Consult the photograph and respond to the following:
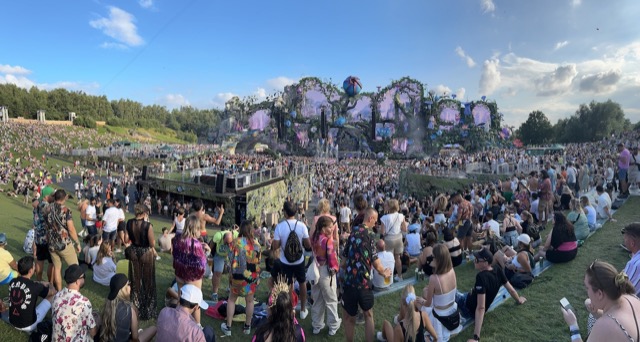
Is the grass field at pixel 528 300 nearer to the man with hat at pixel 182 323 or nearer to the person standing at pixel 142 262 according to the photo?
the person standing at pixel 142 262

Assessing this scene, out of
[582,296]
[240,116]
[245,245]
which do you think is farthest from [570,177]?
[240,116]

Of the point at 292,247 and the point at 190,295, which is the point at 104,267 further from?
the point at 190,295

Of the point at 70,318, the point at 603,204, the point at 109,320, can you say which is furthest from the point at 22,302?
the point at 603,204

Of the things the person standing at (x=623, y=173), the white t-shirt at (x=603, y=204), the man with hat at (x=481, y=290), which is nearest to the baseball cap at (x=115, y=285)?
the man with hat at (x=481, y=290)

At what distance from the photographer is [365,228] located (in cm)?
419

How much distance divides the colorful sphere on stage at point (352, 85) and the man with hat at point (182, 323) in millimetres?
59307

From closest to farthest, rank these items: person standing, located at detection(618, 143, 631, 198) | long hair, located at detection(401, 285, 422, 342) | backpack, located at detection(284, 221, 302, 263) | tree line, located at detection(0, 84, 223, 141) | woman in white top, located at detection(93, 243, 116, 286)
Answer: long hair, located at detection(401, 285, 422, 342) < backpack, located at detection(284, 221, 302, 263) < woman in white top, located at detection(93, 243, 116, 286) < person standing, located at detection(618, 143, 631, 198) < tree line, located at detection(0, 84, 223, 141)

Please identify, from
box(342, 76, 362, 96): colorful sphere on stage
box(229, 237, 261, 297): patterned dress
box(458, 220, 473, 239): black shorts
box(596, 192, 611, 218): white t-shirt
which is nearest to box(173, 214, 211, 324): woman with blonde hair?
box(229, 237, 261, 297): patterned dress

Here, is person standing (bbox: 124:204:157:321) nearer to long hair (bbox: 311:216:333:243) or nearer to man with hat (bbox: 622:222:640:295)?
long hair (bbox: 311:216:333:243)

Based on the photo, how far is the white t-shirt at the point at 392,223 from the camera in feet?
18.7

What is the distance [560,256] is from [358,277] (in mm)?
4557

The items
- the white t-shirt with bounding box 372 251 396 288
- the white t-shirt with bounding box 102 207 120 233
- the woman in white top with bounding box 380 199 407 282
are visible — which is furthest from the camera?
the white t-shirt with bounding box 102 207 120 233

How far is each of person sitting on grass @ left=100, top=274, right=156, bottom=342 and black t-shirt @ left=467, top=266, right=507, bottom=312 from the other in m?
3.86

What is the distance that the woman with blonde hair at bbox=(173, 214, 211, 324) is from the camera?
3.79 m
